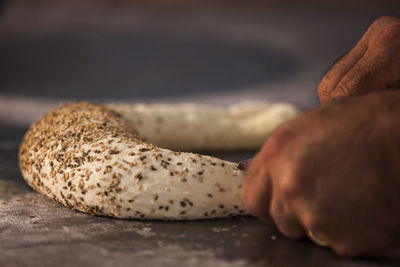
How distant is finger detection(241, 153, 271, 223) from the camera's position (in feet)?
6.02

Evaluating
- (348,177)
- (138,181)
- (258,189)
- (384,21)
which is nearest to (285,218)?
(258,189)

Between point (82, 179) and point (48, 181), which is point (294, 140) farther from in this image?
point (48, 181)

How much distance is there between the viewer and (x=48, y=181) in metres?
2.38

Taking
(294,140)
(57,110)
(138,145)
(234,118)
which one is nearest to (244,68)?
(234,118)

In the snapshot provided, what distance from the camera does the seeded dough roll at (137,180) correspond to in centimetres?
212

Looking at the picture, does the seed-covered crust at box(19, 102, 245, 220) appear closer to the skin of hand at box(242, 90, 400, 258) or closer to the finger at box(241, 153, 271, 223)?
the finger at box(241, 153, 271, 223)

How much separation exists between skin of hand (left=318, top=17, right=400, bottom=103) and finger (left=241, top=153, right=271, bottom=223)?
463mm

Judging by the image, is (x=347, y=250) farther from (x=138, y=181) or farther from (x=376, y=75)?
(x=138, y=181)

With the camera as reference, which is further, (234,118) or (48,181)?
(234,118)

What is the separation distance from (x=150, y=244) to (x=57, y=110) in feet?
4.50

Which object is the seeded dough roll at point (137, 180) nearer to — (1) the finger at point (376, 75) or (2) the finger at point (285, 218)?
(2) the finger at point (285, 218)

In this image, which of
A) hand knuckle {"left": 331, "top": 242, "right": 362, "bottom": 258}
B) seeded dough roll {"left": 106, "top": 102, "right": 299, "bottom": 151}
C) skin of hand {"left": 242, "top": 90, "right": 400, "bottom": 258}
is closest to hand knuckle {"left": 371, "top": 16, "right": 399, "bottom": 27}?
skin of hand {"left": 242, "top": 90, "right": 400, "bottom": 258}

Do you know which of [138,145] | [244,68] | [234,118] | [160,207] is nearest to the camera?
[160,207]

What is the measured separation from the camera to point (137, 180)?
2.12 m
